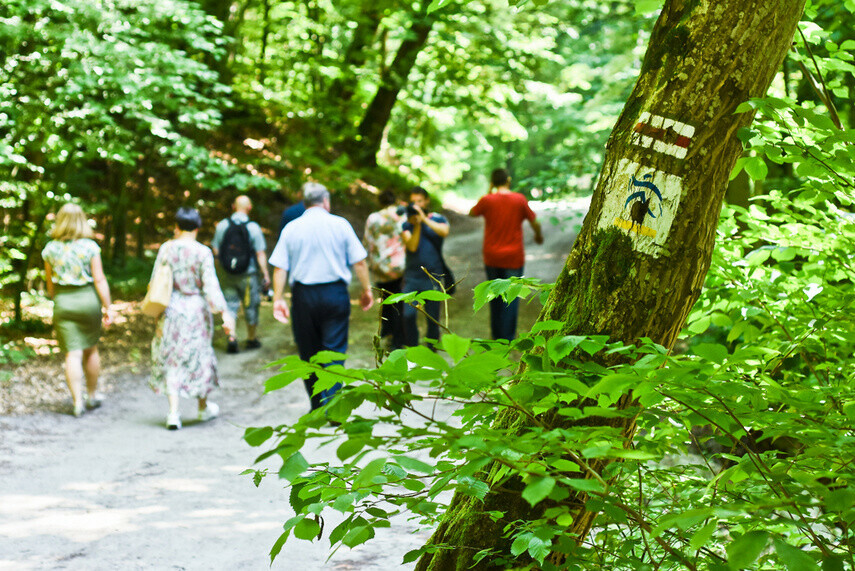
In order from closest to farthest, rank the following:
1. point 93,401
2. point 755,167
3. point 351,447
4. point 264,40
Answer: point 351,447 < point 755,167 < point 93,401 < point 264,40

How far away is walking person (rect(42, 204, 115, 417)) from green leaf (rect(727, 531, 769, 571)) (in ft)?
22.3

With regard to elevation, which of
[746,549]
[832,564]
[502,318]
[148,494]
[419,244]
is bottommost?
[148,494]

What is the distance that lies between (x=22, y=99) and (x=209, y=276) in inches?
135

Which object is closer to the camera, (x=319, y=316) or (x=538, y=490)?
(x=538, y=490)

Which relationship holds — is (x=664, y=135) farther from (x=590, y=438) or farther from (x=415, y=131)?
(x=415, y=131)

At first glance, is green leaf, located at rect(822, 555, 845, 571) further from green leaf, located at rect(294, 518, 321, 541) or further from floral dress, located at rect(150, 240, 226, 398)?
floral dress, located at rect(150, 240, 226, 398)

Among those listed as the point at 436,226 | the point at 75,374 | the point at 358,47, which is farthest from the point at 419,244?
the point at 358,47

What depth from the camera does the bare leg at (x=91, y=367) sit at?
710 centimetres

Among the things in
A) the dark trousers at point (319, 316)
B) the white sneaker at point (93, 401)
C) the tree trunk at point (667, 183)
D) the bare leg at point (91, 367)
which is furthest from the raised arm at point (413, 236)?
the tree trunk at point (667, 183)

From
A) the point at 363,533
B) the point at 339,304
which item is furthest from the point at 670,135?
the point at 339,304

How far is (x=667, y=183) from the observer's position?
1.99 meters

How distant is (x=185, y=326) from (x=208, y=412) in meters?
0.99

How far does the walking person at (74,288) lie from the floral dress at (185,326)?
760mm

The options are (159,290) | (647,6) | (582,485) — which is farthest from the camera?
(159,290)
